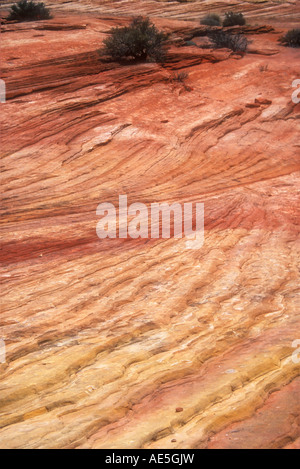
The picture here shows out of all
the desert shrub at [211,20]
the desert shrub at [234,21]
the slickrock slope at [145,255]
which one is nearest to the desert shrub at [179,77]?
the slickrock slope at [145,255]

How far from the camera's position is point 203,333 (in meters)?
5.57

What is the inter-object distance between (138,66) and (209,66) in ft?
8.14

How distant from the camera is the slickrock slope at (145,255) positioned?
432 cm

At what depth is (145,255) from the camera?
25.8 feet

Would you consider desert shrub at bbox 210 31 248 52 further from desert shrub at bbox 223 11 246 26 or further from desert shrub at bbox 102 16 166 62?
desert shrub at bbox 223 11 246 26

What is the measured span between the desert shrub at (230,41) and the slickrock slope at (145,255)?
1.26 meters

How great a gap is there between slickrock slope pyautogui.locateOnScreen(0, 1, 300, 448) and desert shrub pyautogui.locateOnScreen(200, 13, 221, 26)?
19.5ft

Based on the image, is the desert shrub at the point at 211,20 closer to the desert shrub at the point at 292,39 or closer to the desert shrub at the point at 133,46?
the desert shrub at the point at 292,39

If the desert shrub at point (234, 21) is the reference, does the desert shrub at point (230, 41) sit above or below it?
below

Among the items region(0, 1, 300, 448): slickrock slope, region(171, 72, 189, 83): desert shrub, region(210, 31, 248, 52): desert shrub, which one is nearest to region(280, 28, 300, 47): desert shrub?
region(210, 31, 248, 52): desert shrub

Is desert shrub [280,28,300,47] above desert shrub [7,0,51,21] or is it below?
below

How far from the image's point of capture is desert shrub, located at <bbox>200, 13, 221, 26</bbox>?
2444cm

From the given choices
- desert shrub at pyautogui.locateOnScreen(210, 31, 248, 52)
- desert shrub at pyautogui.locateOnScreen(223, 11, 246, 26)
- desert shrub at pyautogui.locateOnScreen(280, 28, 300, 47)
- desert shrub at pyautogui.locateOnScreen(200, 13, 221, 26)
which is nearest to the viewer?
desert shrub at pyautogui.locateOnScreen(210, 31, 248, 52)

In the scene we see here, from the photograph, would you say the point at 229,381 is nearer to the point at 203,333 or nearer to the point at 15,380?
the point at 203,333
